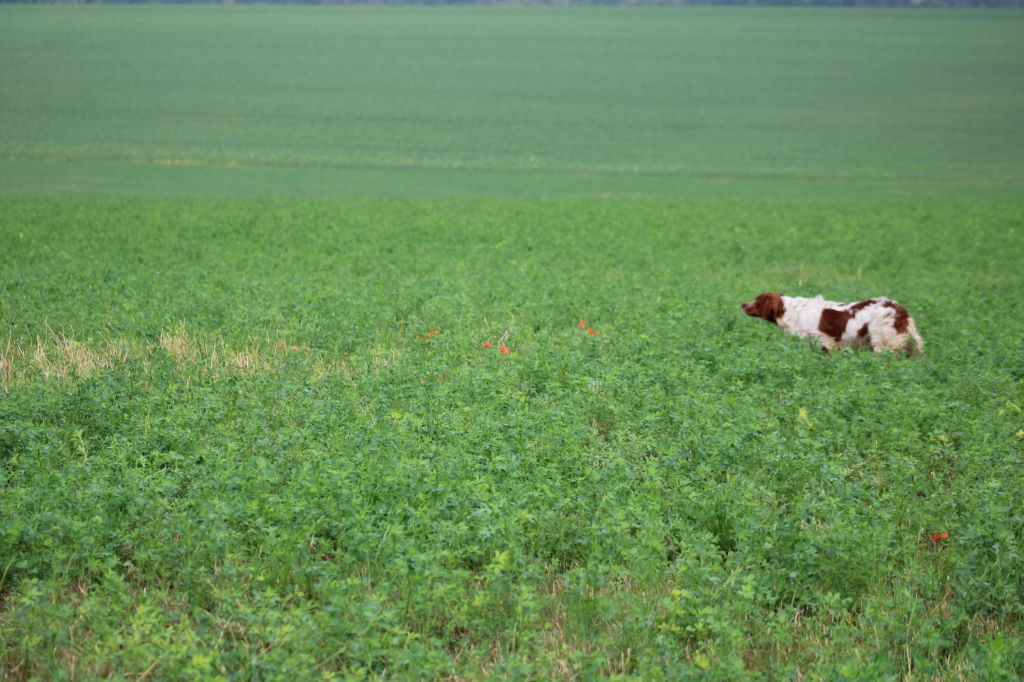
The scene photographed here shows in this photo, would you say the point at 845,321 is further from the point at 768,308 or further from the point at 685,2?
the point at 685,2

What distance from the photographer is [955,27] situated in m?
86.7

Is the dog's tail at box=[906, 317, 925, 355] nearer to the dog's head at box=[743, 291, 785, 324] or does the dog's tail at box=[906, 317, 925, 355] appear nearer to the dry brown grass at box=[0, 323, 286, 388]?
the dog's head at box=[743, 291, 785, 324]

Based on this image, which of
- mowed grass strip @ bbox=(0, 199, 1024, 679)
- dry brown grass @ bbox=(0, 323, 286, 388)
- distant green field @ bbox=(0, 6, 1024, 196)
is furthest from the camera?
distant green field @ bbox=(0, 6, 1024, 196)

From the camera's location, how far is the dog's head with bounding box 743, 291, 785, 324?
1062 cm

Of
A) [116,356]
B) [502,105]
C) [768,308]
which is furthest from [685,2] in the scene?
[116,356]

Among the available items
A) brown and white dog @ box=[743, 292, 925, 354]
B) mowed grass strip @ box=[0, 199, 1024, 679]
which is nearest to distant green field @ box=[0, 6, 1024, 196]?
brown and white dog @ box=[743, 292, 925, 354]

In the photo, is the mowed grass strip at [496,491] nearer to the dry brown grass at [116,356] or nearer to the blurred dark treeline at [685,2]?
the dry brown grass at [116,356]

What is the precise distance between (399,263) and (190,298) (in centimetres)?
486

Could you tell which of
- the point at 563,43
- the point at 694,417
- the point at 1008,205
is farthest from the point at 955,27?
the point at 694,417

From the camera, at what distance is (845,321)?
1013cm

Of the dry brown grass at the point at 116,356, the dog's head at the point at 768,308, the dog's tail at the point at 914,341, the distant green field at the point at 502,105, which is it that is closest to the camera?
the dry brown grass at the point at 116,356

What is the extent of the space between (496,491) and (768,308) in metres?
6.02

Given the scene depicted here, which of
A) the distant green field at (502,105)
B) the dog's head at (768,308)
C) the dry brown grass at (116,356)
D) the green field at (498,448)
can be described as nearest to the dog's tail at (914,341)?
the green field at (498,448)

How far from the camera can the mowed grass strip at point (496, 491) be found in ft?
14.3
